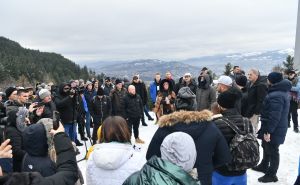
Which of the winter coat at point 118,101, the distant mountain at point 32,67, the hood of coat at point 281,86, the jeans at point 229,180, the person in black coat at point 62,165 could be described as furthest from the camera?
the distant mountain at point 32,67

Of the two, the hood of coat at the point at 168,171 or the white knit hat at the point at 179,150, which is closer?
the hood of coat at the point at 168,171

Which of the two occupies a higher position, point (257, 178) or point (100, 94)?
point (100, 94)

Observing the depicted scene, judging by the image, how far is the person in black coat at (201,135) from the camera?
3.24 metres

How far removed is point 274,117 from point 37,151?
3.82 meters

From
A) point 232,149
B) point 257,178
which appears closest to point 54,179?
point 232,149

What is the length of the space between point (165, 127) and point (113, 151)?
0.83m

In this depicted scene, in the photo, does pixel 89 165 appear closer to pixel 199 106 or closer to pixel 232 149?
pixel 232 149

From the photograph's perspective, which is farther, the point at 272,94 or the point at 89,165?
the point at 272,94

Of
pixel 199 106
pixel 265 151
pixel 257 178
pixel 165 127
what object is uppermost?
pixel 165 127

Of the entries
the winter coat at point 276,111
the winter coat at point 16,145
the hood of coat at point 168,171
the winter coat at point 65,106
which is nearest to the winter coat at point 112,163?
the hood of coat at point 168,171

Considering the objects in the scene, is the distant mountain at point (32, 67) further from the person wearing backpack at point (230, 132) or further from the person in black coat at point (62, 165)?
the person in black coat at point (62, 165)

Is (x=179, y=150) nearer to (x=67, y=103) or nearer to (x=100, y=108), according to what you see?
(x=67, y=103)

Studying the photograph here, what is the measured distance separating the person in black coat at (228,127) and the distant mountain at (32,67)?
187ft

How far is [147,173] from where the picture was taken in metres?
2.07
